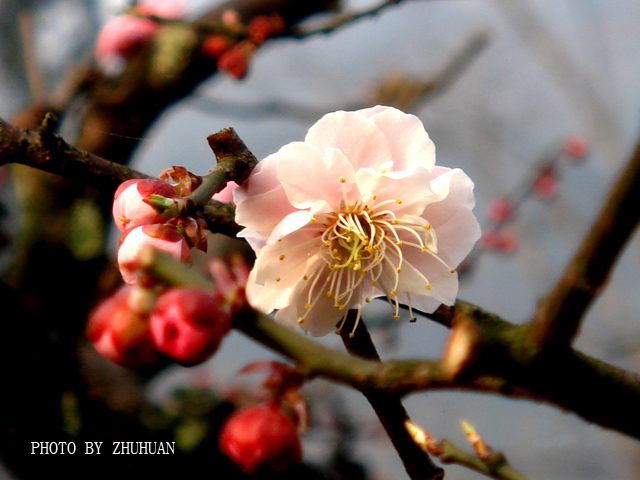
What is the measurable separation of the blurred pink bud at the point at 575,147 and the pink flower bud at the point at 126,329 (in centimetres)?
203

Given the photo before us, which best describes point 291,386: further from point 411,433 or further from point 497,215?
point 497,215

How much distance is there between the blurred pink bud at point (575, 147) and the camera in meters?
1.96

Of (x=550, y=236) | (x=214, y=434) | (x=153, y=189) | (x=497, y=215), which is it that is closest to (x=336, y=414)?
(x=214, y=434)

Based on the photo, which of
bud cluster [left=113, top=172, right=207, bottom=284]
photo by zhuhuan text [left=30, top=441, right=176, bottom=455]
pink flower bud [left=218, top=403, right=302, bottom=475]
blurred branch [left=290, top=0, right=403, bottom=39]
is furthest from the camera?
blurred branch [left=290, top=0, right=403, bottom=39]

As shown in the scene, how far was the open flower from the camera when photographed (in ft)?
1.02

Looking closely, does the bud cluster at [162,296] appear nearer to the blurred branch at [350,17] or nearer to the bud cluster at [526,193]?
the blurred branch at [350,17]

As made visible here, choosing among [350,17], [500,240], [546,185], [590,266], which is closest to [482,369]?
[590,266]

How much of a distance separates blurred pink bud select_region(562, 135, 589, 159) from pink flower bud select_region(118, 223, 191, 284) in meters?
2.01

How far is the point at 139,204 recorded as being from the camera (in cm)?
26

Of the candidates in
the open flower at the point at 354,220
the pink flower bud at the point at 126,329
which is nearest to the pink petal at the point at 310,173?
the open flower at the point at 354,220

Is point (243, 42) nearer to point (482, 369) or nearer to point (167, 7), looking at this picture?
point (167, 7)

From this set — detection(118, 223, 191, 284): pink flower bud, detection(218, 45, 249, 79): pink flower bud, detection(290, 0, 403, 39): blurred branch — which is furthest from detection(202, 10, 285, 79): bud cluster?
detection(118, 223, 191, 284): pink flower bud

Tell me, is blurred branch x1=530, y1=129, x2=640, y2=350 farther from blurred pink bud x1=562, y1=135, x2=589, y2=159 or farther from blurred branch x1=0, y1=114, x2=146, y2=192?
blurred pink bud x1=562, y1=135, x2=589, y2=159

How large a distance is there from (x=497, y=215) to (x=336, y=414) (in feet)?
3.51
